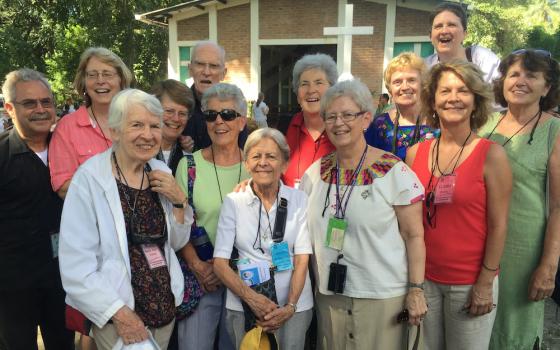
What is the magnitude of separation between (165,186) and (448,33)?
2831 mm

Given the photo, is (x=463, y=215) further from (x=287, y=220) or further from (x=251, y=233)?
(x=251, y=233)

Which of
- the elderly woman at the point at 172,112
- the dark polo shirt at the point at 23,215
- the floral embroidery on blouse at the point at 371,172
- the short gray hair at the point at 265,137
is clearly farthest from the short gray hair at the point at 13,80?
the floral embroidery on blouse at the point at 371,172

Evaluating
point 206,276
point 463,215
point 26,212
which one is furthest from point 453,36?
point 26,212

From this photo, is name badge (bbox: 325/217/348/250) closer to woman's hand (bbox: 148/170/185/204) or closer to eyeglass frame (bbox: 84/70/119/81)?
woman's hand (bbox: 148/170/185/204)

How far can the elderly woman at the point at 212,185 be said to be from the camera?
250 cm

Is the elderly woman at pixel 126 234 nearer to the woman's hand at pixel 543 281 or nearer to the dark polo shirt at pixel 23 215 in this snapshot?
the dark polo shirt at pixel 23 215

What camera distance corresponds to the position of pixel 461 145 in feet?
7.80

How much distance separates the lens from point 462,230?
231cm

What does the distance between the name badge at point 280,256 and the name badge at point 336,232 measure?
26 cm

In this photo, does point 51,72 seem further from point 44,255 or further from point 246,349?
point 246,349

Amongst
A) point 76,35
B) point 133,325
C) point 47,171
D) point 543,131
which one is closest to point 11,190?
point 47,171

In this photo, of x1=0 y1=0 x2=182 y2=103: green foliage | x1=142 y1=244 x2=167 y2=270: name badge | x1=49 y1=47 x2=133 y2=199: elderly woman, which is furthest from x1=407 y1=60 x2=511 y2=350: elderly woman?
x1=0 y1=0 x2=182 y2=103: green foliage

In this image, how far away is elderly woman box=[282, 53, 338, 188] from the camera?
288 centimetres

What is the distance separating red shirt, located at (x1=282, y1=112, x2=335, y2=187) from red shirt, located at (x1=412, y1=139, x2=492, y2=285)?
82 cm
